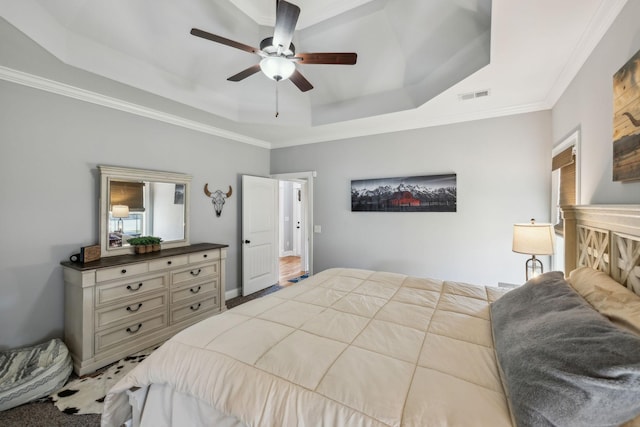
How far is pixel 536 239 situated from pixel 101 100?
4.35m

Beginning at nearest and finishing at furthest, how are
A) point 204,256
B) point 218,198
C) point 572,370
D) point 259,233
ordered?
point 572,370, point 204,256, point 218,198, point 259,233

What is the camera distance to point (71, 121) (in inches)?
98.3

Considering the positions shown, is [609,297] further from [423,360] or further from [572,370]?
[423,360]

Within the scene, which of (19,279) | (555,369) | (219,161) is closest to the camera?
(555,369)

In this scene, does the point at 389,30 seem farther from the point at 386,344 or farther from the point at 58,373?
the point at 58,373

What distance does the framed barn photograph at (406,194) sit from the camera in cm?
330

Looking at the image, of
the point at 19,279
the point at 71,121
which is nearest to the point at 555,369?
the point at 19,279

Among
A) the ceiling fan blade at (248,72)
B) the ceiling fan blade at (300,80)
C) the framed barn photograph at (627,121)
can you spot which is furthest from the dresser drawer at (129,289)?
the framed barn photograph at (627,121)

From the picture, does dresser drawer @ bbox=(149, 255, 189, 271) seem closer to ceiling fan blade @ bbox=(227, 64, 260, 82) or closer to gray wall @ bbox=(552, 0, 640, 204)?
ceiling fan blade @ bbox=(227, 64, 260, 82)

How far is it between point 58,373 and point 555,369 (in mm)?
3110

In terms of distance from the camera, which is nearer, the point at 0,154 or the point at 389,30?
the point at 0,154

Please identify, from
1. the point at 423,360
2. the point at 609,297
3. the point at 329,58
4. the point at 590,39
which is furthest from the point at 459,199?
the point at 423,360

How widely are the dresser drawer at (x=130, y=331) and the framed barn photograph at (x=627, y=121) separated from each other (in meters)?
3.71

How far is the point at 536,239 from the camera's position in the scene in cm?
223
